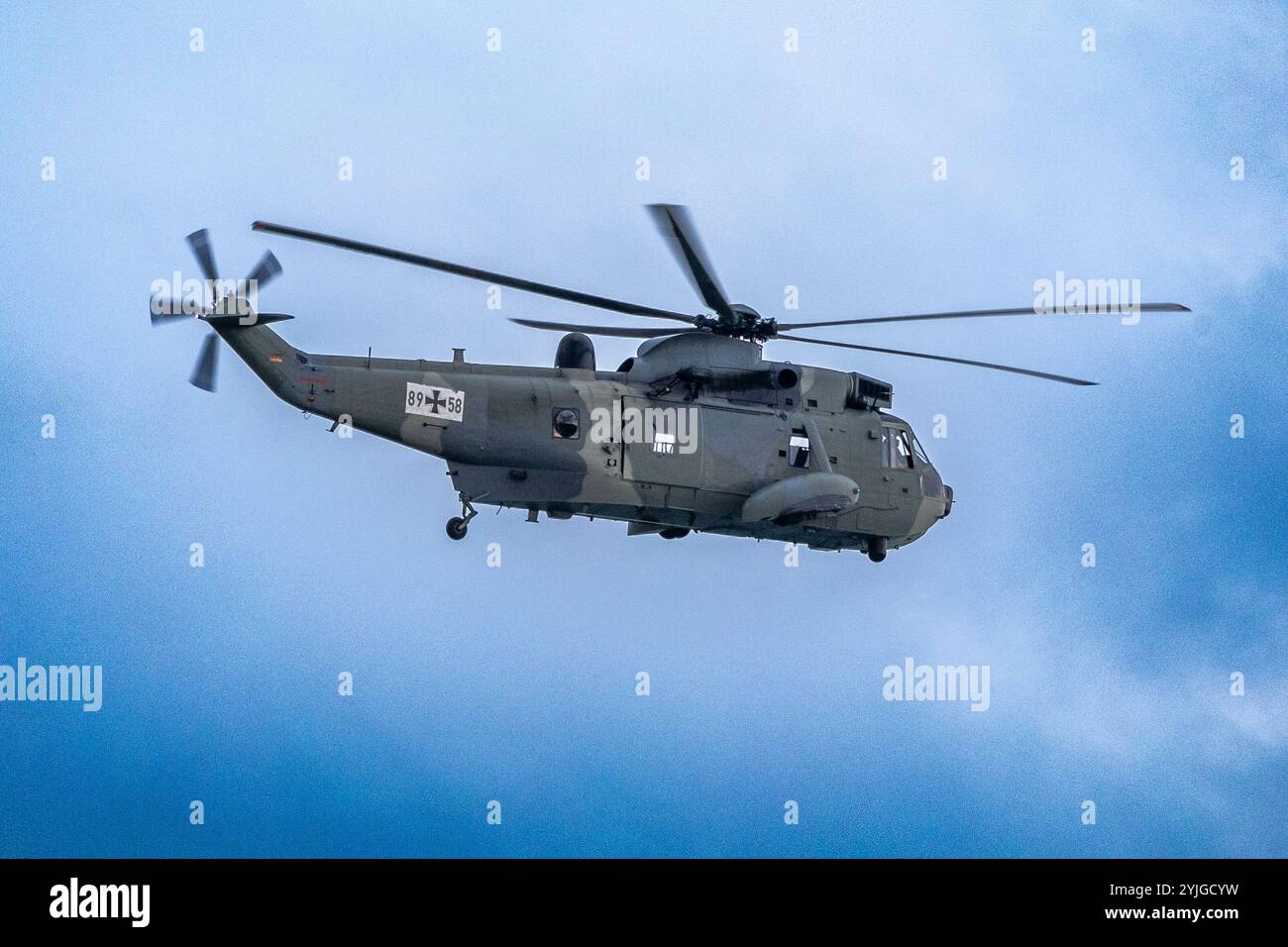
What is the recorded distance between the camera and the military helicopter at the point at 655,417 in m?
26.9

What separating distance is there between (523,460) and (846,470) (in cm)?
572

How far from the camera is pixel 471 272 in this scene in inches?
1044

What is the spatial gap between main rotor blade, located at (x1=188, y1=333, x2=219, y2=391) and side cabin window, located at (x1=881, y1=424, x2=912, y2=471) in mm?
10915

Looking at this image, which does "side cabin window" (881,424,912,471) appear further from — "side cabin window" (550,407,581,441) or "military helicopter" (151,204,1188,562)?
"side cabin window" (550,407,581,441)

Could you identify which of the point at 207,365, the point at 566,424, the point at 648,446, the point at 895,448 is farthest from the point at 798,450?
the point at 207,365

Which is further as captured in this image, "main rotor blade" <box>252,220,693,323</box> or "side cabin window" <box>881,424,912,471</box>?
"side cabin window" <box>881,424,912,471</box>

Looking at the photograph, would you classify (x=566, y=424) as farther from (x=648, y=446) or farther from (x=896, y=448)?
(x=896, y=448)

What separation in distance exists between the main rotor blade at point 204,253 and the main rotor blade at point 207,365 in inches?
32.6

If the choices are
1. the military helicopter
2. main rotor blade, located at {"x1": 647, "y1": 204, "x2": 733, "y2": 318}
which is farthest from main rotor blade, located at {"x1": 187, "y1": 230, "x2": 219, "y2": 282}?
main rotor blade, located at {"x1": 647, "y1": 204, "x2": 733, "y2": 318}

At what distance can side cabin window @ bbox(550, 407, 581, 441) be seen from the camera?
28328 millimetres

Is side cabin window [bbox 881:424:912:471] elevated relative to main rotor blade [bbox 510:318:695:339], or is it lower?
lower

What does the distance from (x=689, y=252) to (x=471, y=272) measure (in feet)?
10.1
